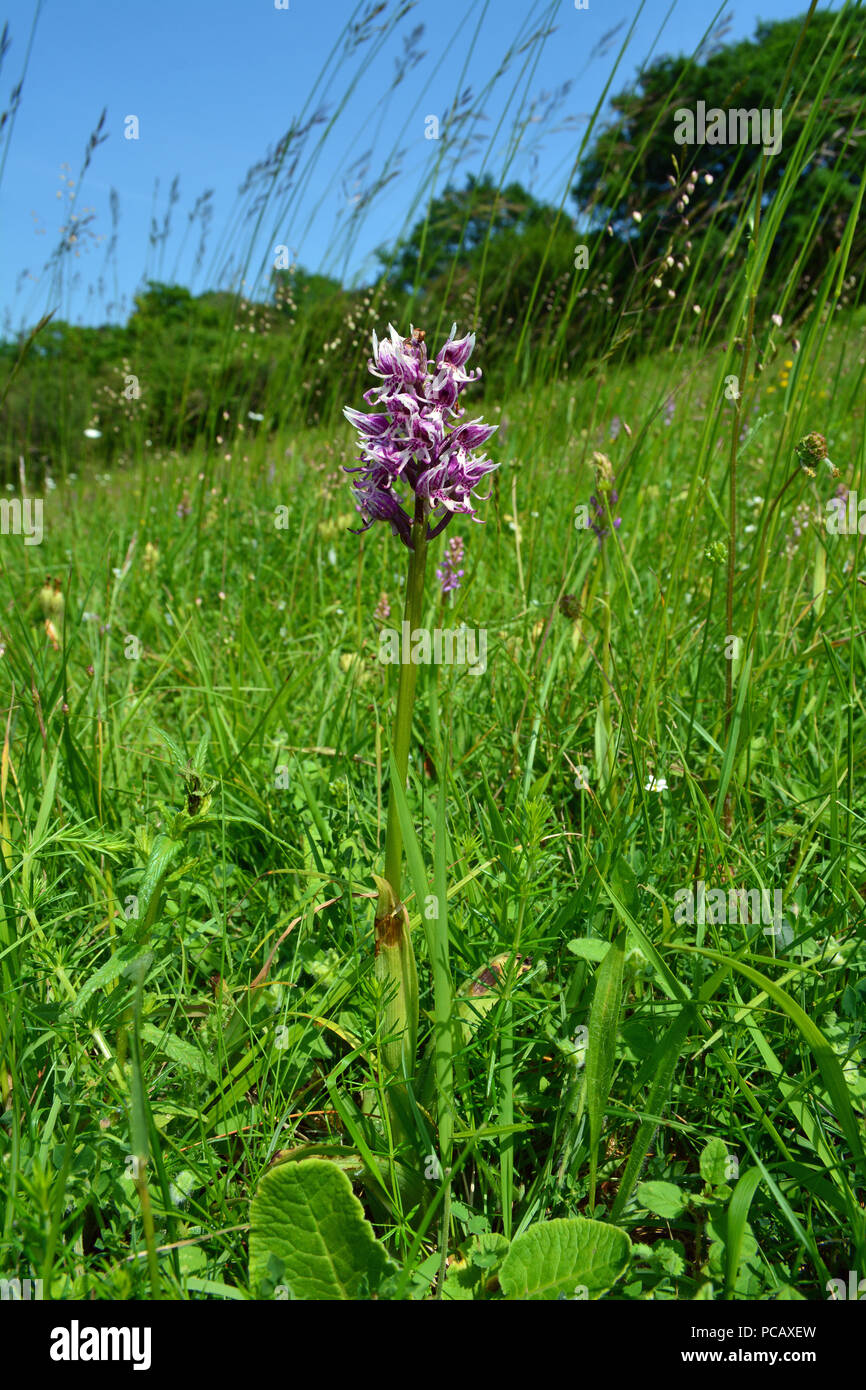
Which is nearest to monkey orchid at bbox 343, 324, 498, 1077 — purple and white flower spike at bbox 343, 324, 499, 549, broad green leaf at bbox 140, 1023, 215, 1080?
purple and white flower spike at bbox 343, 324, 499, 549

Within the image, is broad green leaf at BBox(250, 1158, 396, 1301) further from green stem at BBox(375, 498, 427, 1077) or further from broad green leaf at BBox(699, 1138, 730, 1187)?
broad green leaf at BBox(699, 1138, 730, 1187)

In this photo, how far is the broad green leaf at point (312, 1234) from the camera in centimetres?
107

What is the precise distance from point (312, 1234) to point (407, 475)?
108 centimetres

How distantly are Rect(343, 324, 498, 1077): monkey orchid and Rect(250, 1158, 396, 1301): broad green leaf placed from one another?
0.20 meters

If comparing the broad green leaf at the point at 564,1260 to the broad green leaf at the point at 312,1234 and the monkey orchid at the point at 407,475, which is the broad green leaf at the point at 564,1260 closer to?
the broad green leaf at the point at 312,1234

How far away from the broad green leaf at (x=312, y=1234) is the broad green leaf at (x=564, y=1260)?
171mm

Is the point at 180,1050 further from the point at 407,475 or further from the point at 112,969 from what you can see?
the point at 407,475

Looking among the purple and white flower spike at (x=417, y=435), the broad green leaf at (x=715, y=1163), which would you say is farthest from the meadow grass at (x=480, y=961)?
the purple and white flower spike at (x=417, y=435)

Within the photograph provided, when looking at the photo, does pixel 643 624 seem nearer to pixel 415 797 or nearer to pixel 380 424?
pixel 415 797

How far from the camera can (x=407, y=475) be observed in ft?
3.88

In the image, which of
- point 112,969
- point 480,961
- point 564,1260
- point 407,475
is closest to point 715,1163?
point 564,1260

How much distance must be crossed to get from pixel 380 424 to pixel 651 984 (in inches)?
42.0

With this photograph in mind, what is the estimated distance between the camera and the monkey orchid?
1.14 m
